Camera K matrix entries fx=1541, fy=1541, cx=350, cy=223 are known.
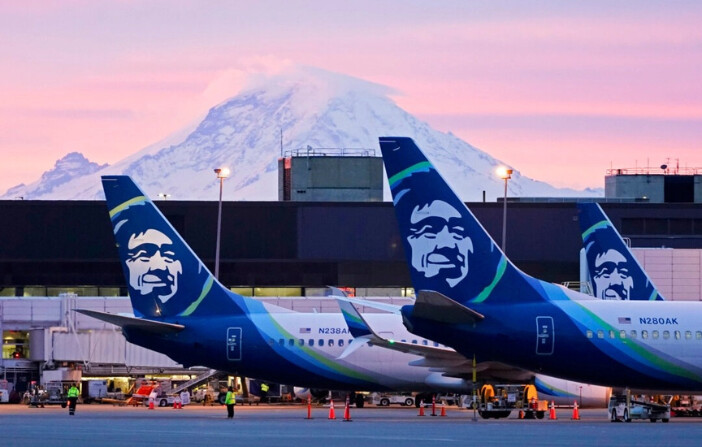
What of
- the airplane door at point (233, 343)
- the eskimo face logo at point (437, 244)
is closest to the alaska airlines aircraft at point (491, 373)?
the airplane door at point (233, 343)

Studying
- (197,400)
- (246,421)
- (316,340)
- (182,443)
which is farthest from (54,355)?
(182,443)

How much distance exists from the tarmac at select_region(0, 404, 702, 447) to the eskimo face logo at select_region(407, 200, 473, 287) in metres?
5.32

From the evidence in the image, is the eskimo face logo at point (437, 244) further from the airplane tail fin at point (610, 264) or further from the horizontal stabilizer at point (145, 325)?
the airplane tail fin at point (610, 264)

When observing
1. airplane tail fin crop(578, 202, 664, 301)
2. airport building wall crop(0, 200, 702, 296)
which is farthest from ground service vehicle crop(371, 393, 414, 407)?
airport building wall crop(0, 200, 702, 296)

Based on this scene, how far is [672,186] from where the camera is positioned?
504 ft

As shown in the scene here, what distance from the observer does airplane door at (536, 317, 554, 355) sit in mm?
52938

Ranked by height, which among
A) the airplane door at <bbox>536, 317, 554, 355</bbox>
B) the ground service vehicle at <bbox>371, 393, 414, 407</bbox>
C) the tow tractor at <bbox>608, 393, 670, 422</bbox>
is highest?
the airplane door at <bbox>536, 317, 554, 355</bbox>

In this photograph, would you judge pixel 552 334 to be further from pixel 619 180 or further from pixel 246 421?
pixel 619 180

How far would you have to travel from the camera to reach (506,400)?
59156 millimetres

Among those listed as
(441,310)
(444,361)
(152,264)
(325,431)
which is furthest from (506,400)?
(152,264)

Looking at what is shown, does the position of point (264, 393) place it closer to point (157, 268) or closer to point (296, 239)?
point (157, 268)

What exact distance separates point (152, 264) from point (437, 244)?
16849 millimetres

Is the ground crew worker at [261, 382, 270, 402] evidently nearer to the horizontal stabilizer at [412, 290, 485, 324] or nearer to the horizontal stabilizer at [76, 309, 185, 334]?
the horizontal stabilizer at [76, 309, 185, 334]

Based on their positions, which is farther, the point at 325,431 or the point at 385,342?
the point at 385,342
